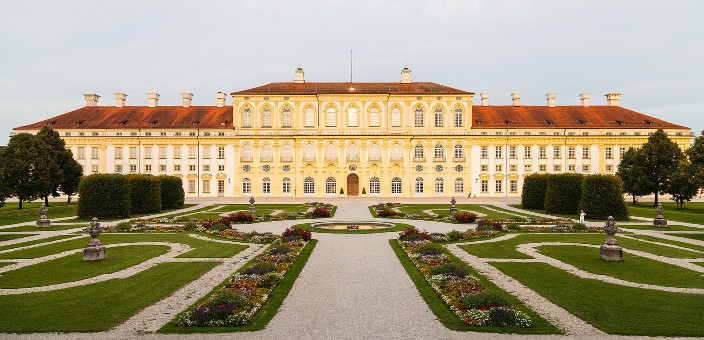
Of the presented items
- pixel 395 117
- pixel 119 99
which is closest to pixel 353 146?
pixel 395 117

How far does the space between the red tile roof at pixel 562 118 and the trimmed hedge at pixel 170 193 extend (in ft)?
140

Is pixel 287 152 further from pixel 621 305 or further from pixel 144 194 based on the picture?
pixel 621 305

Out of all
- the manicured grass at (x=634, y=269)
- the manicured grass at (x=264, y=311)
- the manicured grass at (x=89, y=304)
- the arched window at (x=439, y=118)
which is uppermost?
the arched window at (x=439, y=118)

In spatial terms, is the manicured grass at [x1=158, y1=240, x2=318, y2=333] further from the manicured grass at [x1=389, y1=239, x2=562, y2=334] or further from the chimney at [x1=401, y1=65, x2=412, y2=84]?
the chimney at [x1=401, y1=65, x2=412, y2=84]

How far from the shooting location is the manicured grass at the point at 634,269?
14922mm

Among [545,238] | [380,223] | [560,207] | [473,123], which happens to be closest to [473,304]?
[545,238]

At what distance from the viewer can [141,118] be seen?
228 feet

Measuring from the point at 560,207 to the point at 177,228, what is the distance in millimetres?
31546

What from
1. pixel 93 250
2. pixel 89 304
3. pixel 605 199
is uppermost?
pixel 605 199

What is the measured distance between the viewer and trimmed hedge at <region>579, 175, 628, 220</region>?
3488 cm

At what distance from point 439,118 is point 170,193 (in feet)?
129

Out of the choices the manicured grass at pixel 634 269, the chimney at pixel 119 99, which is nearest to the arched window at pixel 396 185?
the chimney at pixel 119 99

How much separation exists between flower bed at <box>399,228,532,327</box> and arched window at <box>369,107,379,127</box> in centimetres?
4916

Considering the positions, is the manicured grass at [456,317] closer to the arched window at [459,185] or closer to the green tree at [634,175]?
the green tree at [634,175]
